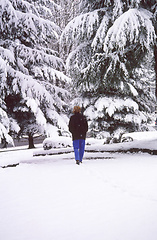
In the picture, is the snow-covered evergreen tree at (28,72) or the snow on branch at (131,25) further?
the snow-covered evergreen tree at (28,72)

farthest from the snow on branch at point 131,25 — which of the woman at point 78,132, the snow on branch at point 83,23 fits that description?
the woman at point 78,132

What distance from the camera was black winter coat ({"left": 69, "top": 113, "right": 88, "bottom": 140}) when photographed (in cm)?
783

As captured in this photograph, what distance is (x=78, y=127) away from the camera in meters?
7.86

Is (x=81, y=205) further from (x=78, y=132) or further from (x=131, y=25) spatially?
(x=131, y=25)

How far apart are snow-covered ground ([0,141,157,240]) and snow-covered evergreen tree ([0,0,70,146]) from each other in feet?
25.2

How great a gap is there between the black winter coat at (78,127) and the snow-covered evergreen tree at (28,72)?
223 inches

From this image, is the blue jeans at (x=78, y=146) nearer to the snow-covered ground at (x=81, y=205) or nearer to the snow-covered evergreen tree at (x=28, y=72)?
the snow-covered ground at (x=81, y=205)

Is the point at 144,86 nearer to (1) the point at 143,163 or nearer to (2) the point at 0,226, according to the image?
(1) the point at 143,163

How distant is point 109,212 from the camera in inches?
139

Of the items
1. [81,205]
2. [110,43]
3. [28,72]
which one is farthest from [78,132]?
[28,72]

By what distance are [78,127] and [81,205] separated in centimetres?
411

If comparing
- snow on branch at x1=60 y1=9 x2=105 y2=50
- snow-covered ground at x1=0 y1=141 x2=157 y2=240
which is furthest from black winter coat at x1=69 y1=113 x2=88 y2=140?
snow on branch at x1=60 y1=9 x2=105 y2=50

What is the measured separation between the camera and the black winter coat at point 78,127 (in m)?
7.83

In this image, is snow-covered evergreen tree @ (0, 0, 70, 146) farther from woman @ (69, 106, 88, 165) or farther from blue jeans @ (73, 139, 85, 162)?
blue jeans @ (73, 139, 85, 162)
